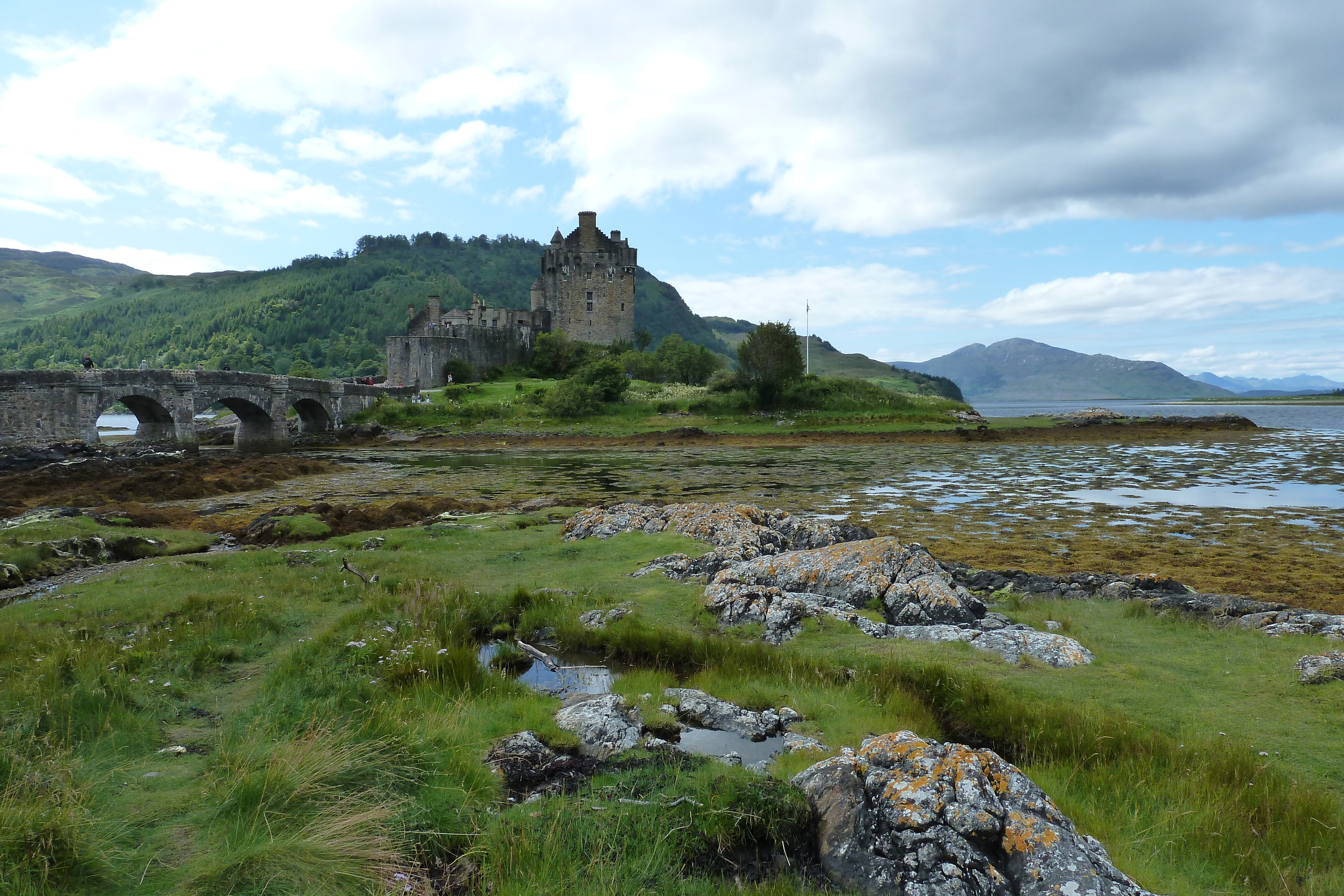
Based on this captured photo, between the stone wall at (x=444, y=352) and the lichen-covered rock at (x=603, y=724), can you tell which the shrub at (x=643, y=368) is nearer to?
the stone wall at (x=444, y=352)

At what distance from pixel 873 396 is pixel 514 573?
6422 cm

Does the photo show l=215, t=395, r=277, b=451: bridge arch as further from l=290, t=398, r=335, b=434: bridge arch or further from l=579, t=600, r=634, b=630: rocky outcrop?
l=579, t=600, r=634, b=630: rocky outcrop

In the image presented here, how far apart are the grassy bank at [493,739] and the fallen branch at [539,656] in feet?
2.17

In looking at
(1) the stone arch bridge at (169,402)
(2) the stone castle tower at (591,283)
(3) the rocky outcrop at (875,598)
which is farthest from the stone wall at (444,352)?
(3) the rocky outcrop at (875,598)

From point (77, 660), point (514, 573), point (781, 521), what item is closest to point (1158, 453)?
point (781, 521)

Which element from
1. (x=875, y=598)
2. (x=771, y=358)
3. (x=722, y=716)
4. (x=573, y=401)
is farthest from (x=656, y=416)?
(x=722, y=716)

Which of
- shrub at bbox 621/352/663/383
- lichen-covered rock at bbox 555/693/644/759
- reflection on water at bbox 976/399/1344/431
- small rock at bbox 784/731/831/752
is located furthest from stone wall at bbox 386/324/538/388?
reflection on water at bbox 976/399/1344/431

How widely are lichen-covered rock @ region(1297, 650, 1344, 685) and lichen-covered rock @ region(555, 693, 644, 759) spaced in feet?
23.5

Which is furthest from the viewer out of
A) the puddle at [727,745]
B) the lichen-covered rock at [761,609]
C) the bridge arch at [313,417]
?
the bridge arch at [313,417]

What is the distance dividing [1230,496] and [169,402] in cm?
5775

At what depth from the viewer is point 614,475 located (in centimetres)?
3372

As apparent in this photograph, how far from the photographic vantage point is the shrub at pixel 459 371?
79562 mm

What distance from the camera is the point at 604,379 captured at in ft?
217

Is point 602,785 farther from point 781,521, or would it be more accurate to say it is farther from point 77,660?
point 781,521
